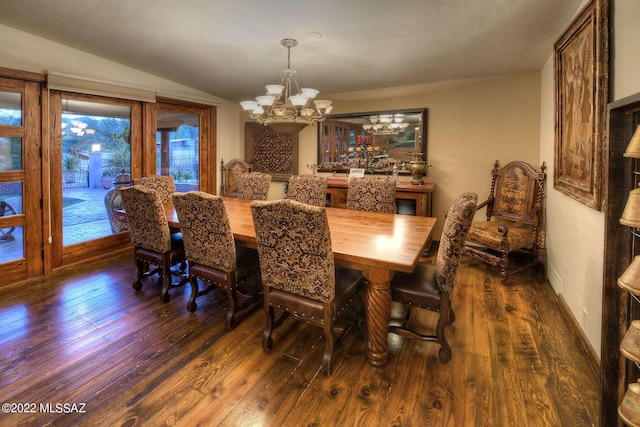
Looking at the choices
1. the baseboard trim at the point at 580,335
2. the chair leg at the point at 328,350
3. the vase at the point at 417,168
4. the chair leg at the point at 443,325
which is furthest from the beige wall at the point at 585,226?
the chair leg at the point at 328,350

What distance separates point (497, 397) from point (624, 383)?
605 mm

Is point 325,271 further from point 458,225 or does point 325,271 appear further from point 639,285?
point 639,285

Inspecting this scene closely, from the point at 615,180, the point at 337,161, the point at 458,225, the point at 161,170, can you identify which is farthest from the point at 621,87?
the point at 161,170

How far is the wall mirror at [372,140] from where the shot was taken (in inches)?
178

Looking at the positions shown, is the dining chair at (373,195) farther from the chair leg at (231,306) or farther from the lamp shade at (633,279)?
the lamp shade at (633,279)

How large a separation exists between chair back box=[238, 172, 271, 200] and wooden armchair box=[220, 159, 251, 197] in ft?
4.60

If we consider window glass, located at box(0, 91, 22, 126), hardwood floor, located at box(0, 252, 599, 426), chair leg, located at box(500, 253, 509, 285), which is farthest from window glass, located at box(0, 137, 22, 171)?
chair leg, located at box(500, 253, 509, 285)

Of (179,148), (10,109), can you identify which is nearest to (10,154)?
(10,109)

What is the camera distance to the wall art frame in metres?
1.86

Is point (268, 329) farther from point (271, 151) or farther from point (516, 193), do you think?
point (271, 151)

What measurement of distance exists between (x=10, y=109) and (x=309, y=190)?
9.77 feet

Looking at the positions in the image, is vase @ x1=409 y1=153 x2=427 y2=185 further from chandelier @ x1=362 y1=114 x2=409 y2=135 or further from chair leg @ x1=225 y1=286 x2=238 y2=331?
chair leg @ x1=225 y1=286 x2=238 y2=331

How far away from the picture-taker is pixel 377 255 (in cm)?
189

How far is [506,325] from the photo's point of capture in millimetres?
2477
